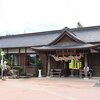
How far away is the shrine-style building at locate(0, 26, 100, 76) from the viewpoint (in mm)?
34188

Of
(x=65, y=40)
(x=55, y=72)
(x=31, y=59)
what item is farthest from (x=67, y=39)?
(x=31, y=59)

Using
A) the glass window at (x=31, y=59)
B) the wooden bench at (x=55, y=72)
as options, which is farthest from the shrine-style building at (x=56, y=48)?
Result: the wooden bench at (x=55, y=72)

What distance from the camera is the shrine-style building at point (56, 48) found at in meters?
34.2

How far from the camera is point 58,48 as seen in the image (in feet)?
112

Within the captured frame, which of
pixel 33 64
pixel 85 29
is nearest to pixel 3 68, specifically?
pixel 33 64

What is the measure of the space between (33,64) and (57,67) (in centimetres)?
436

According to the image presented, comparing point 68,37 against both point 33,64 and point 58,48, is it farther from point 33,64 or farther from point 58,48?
point 33,64

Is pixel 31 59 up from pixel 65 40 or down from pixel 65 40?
down

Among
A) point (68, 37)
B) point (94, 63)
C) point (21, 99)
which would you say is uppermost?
point (68, 37)

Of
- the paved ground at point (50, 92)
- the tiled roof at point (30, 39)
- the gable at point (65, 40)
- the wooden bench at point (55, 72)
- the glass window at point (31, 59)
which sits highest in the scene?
the tiled roof at point (30, 39)

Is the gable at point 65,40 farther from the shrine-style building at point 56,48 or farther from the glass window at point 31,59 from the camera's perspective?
the glass window at point 31,59

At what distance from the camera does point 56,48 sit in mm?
34375

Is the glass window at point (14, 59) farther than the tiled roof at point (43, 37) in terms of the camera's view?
Yes

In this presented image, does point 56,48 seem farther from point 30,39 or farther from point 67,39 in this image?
point 30,39
